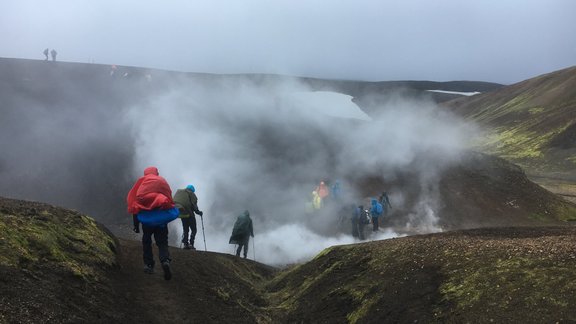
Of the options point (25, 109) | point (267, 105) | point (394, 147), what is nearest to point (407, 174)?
point (394, 147)

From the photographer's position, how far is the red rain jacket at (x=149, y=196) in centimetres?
966

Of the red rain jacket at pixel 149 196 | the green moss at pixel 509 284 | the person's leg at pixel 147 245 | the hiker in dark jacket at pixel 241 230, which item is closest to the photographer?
the green moss at pixel 509 284

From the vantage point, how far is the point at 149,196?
9.69 metres

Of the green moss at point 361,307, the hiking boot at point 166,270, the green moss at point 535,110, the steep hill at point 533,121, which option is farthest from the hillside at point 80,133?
the green moss at point 535,110

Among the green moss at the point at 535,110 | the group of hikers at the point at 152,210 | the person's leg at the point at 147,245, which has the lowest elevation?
the person's leg at the point at 147,245

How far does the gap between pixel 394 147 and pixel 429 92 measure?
126472mm

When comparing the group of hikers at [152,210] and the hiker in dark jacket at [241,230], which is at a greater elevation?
the group of hikers at [152,210]

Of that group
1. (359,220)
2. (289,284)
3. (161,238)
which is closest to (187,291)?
(161,238)

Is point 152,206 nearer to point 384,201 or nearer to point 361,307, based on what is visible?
point 361,307

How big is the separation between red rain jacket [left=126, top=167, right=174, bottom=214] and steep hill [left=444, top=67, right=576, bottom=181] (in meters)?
67.4

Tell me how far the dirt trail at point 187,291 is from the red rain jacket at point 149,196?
5.26 ft

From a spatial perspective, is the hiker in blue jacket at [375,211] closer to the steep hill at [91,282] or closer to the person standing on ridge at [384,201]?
the person standing on ridge at [384,201]

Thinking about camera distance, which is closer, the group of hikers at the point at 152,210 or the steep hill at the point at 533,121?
the group of hikers at the point at 152,210

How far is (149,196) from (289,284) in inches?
211
